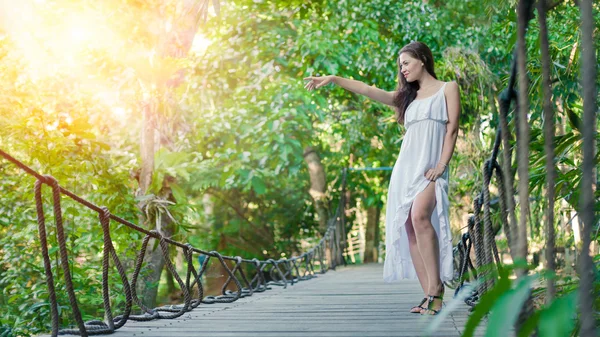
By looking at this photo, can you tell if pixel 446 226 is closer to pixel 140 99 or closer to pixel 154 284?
pixel 154 284

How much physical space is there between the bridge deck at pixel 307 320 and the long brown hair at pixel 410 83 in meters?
0.96

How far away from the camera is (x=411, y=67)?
3385 millimetres

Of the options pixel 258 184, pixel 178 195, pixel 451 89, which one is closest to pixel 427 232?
pixel 451 89

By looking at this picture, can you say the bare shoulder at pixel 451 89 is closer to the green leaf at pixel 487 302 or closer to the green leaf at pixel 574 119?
the green leaf at pixel 574 119

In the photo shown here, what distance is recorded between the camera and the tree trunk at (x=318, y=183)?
1154 cm

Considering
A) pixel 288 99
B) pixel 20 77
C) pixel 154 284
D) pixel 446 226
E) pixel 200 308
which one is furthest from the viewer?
pixel 288 99

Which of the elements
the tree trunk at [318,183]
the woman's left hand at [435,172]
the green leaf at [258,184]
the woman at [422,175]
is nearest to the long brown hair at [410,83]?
the woman at [422,175]

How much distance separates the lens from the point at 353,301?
13.1ft

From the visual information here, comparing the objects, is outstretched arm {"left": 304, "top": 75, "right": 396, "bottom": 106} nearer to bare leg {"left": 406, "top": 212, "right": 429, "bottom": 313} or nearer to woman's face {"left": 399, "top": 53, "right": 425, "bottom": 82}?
woman's face {"left": 399, "top": 53, "right": 425, "bottom": 82}

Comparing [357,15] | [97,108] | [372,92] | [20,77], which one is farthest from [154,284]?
[357,15]

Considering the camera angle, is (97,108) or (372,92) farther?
(97,108)

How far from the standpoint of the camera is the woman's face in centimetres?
338

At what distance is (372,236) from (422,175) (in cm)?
1008

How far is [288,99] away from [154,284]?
304 centimetres
